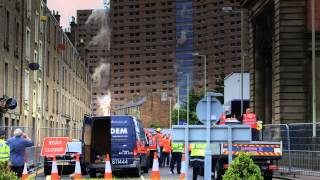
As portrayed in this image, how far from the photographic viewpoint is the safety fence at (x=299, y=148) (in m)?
23.2

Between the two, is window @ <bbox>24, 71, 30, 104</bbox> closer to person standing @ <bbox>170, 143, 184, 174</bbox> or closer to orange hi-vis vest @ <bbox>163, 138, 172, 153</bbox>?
orange hi-vis vest @ <bbox>163, 138, 172, 153</bbox>

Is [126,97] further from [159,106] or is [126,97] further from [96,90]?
[159,106]

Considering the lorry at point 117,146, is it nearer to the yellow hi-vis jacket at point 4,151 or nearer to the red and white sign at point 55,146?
the red and white sign at point 55,146

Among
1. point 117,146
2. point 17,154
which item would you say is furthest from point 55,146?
point 17,154

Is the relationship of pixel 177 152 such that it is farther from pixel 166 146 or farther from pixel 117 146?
pixel 166 146

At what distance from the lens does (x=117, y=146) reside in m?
24.5

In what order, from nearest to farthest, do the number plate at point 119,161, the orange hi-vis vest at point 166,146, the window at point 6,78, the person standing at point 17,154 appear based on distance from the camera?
1. the person standing at point 17,154
2. the number plate at point 119,161
3. the orange hi-vis vest at point 166,146
4. the window at point 6,78

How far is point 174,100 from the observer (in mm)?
170250

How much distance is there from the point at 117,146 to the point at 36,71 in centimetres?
2611

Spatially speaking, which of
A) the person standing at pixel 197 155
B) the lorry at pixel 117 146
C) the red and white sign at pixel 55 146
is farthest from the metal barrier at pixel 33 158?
the person standing at pixel 197 155

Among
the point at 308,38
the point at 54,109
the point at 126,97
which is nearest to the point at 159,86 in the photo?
the point at 126,97

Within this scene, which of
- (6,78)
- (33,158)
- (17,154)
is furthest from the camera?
(6,78)

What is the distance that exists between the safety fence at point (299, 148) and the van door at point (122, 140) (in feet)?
18.2

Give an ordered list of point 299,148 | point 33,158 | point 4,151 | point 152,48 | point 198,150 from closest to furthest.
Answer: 1. point 4,151
2. point 198,150
3. point 299,148
4. point 33,158
5. point 152,48
